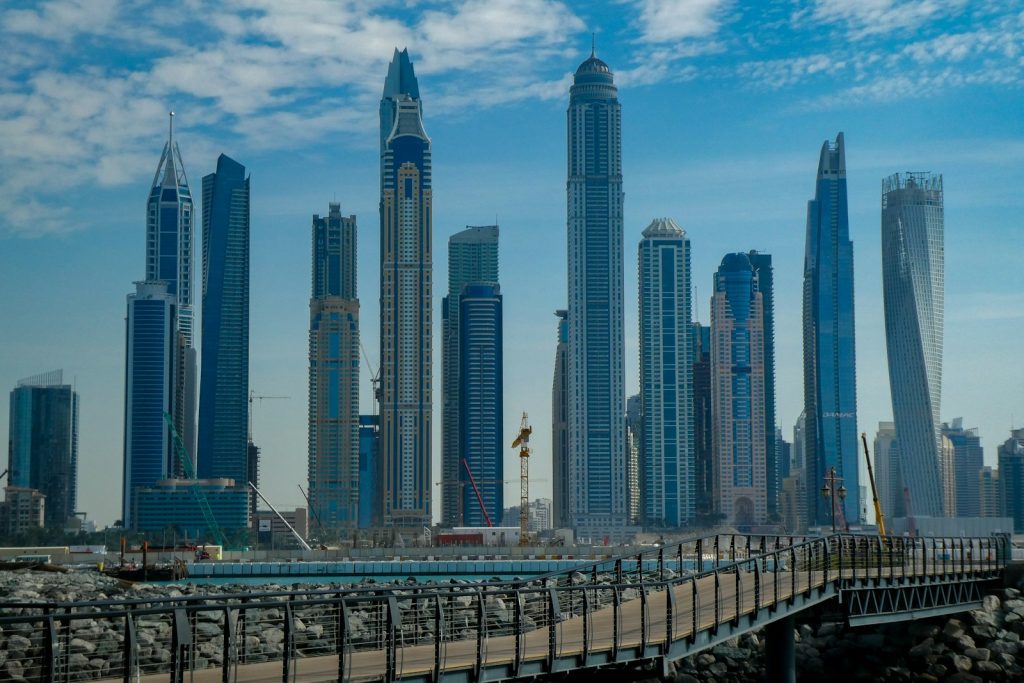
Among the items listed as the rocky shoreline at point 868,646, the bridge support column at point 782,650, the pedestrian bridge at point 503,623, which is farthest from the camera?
the rocky shoreline at point 868,646

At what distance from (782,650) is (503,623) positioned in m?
9.19

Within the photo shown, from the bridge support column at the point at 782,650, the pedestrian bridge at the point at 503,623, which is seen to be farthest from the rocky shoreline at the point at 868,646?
the bridge support column at the point at 782,650

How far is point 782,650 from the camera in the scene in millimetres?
43594

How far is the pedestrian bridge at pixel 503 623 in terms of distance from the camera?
26.6 metres

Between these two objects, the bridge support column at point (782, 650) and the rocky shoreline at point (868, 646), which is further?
the rocky shoreline at point (868, 646)

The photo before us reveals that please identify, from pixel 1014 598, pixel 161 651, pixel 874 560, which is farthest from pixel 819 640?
pixel 161 651

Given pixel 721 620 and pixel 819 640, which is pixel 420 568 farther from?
pixel 721 620

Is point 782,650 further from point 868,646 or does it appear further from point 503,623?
point 868,646

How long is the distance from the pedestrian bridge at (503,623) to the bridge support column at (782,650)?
4 cm

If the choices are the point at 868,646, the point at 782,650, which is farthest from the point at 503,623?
the point at 868,646

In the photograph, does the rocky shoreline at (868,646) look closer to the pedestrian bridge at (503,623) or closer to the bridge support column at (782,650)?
the pedestrian bridge at (503,623)

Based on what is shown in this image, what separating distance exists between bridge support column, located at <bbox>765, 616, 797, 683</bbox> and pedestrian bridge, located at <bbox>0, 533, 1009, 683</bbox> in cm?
4

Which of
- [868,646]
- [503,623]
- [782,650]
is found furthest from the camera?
[868,646]

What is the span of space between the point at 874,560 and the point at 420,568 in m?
95.6
